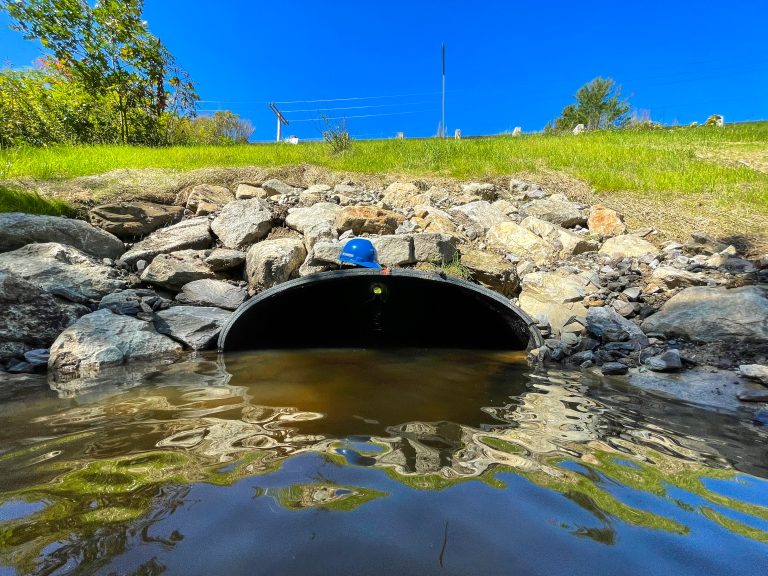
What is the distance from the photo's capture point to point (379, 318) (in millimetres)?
5004

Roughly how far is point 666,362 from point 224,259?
16.1 feet

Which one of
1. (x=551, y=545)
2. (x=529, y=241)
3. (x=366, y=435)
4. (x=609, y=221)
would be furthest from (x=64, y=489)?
(x=609, y=221)

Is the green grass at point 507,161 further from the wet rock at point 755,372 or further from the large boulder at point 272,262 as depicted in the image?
the wet rock at point 755,372

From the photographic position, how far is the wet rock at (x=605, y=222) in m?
5.96

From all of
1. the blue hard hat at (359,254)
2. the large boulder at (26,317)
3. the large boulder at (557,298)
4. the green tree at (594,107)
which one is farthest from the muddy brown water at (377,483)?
the green tree at (594,107)

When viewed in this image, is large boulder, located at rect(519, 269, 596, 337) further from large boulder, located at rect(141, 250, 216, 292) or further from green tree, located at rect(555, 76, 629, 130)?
green tree, located at rect(555, 76, 629, 130)

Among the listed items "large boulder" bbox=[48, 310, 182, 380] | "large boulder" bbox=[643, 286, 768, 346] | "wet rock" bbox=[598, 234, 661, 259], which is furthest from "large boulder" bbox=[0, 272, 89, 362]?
"wet rock" bbox=[598, 234, 661, 259]

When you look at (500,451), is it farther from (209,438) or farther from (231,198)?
(231,198)

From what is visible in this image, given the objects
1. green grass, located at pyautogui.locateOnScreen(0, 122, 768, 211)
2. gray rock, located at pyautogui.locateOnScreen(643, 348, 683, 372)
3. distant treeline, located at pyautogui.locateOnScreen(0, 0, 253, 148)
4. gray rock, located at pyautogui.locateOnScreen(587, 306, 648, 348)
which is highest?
distant treeline, located at pyautogui.locateOnScreen(0, 0, 253, 148)

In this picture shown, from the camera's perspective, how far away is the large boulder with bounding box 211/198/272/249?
5.72 metres

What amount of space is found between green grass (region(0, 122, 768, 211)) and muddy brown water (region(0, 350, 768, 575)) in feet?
20.3

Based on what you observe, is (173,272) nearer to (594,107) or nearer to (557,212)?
(557,212)

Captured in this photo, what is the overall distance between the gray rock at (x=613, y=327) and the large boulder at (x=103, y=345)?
4014mm

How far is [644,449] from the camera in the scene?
1.75 m
